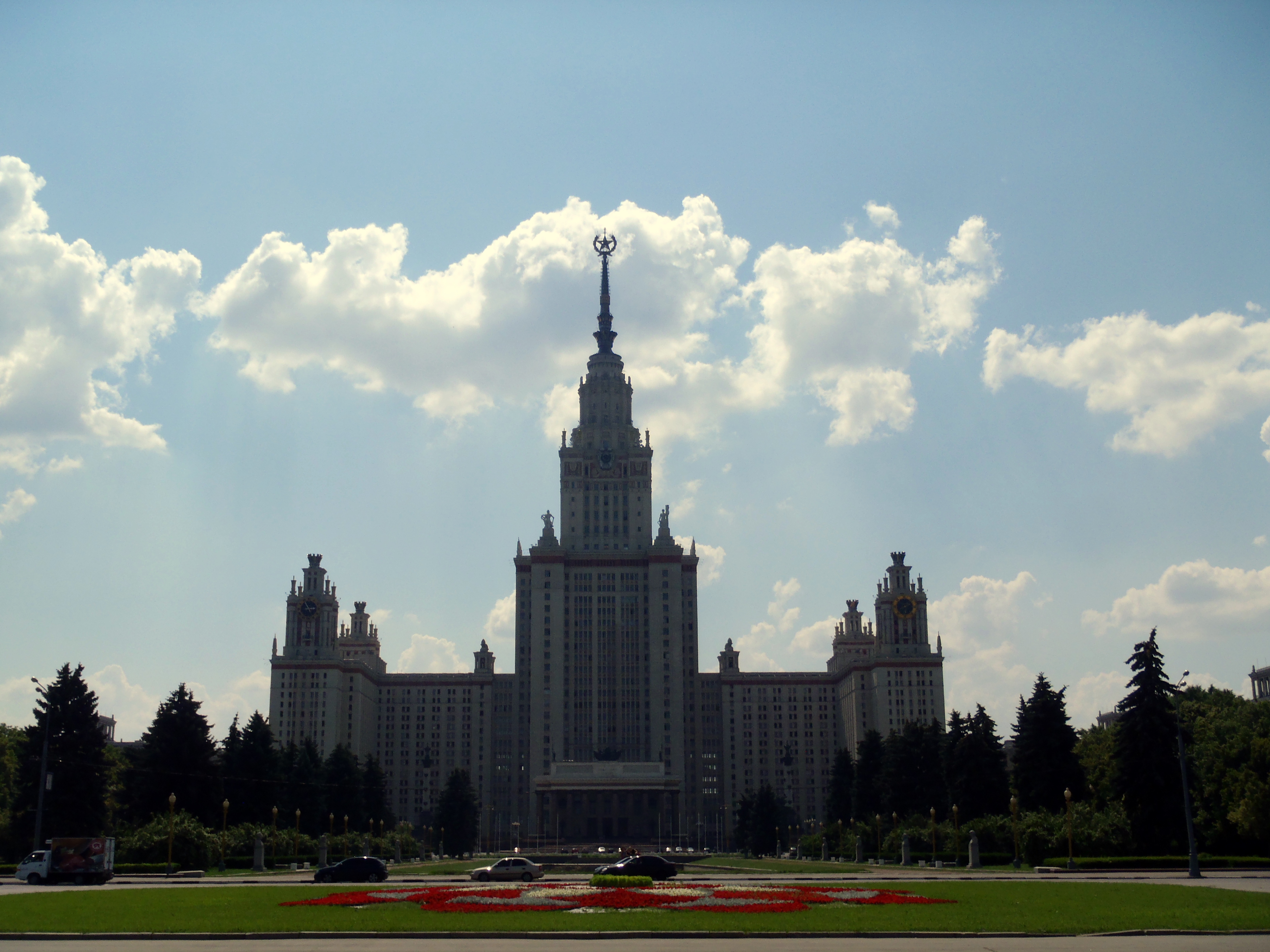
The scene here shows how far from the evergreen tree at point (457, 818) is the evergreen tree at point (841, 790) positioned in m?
42.0

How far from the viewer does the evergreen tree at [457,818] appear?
13412cm

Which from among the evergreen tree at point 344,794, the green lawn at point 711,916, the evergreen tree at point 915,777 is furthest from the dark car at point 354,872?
the evergreen tree at point 344,794

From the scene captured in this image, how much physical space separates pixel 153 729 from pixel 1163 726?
72637 millimetres

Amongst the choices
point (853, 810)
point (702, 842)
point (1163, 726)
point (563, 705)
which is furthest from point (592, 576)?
point (1163, 726)

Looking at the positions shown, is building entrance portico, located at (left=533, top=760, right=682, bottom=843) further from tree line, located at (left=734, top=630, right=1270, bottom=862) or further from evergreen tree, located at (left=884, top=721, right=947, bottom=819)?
evergreen tree, located at (left=884, top=721, right=947, bottom=819)

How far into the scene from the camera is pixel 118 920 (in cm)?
3275

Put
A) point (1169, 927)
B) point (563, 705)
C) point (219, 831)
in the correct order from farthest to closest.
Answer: point (563, 705) < point (219, 831) < point (1169, 927)

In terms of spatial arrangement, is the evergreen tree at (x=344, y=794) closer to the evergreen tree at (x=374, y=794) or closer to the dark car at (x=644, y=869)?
the evergreen tree at (x=374, y=794)

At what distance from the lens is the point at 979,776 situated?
9350 centimetres

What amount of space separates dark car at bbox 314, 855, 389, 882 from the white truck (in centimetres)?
1055

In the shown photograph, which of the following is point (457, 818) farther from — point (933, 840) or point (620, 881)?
point (620, 881)

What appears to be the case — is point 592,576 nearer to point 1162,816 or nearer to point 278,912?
point 1162,816

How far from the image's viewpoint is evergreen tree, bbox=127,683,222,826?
86.9m

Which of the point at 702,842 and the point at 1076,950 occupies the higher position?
the point at 1076,950
